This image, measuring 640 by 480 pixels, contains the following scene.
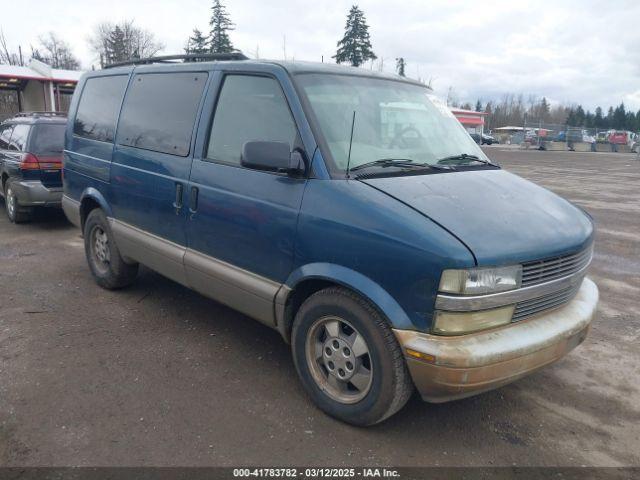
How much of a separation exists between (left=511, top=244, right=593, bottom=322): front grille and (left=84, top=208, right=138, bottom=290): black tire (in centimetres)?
372

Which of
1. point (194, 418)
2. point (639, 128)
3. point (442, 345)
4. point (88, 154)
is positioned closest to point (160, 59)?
point (88, 154)

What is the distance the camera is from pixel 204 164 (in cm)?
380

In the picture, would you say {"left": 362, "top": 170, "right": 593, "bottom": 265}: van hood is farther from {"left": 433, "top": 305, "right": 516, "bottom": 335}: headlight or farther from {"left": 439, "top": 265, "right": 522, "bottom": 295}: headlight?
{"left": 433, "top": 305, "right": 516, "bottom": 335}: headlight

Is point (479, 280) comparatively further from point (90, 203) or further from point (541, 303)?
point (90, 203)

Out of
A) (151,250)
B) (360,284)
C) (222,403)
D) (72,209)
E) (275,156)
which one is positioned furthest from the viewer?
(72,209)

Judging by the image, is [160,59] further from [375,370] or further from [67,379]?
[375,370]

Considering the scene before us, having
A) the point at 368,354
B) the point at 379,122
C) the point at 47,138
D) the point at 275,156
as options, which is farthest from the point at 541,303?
the point at 47,138

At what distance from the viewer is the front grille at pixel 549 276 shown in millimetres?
Answer: 2814

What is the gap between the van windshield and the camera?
130 inches

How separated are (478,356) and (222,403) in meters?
1.66

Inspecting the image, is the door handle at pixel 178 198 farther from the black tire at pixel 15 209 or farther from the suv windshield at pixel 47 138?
the black tire at pixel 15 209

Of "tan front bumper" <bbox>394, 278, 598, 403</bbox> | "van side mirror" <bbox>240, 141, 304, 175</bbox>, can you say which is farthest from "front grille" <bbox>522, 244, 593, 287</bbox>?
"van side mirror" <bbox>240, 141, 304, 175</bbox>

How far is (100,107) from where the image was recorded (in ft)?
17.3

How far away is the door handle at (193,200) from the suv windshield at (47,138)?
5.22 meters
